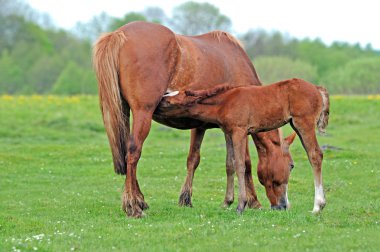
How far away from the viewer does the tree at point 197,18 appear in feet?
242

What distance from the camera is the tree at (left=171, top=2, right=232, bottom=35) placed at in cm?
7362

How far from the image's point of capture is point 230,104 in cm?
1020

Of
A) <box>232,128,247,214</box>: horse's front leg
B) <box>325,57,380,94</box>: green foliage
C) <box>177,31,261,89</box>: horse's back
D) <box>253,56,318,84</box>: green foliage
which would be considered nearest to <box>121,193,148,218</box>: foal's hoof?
<box>232,128,247,214</box>: horse's front leg

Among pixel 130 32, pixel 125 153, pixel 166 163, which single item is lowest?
pixel 166 163

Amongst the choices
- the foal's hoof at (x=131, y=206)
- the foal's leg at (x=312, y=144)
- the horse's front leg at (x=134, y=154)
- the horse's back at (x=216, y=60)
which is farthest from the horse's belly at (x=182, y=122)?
the foal's leg at (x=312, y=144)

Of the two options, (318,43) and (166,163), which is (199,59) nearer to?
(166,163)

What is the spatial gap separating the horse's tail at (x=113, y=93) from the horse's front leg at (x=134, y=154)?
1.17ft

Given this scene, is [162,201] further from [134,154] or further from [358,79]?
[358,79]

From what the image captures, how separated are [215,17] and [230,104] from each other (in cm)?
6517

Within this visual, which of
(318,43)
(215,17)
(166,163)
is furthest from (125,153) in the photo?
(318,43)

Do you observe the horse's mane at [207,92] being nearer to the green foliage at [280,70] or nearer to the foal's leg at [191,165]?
the foal's leg at [191,165]

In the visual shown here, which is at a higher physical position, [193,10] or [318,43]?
[193,10]

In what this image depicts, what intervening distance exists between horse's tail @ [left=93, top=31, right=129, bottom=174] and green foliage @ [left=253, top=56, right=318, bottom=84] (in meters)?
54.7

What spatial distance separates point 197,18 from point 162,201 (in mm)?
64171
